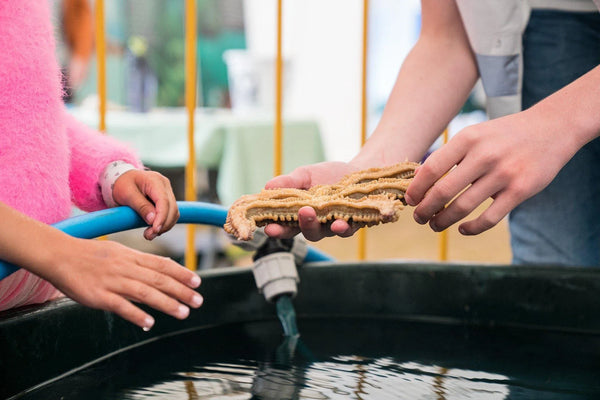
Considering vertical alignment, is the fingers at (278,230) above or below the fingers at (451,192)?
below

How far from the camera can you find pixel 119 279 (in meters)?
0.57

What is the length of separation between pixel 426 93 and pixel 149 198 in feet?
1.53

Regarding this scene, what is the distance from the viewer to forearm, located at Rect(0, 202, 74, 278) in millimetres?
→ 583

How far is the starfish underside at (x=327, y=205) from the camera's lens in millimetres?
672

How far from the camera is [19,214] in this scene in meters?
0.60

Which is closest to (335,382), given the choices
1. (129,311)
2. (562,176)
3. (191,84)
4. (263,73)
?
(129,311)

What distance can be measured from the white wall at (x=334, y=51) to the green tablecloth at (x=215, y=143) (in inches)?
81.3

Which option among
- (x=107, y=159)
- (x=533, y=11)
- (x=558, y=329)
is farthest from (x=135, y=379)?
(x=533, y=11)

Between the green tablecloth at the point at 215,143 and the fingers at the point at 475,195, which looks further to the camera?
the green tablecloth at the point at 215,143

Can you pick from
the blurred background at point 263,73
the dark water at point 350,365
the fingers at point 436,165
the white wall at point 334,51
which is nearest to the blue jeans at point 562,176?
the dark water at point 350,365

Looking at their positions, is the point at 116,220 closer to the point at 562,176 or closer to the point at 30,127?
the point at 30,127

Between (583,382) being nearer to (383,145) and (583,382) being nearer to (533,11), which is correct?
(383,145)

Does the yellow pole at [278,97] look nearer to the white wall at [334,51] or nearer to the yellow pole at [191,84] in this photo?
the yellow pole at [191,84]

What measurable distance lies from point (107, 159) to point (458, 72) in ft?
1.86
